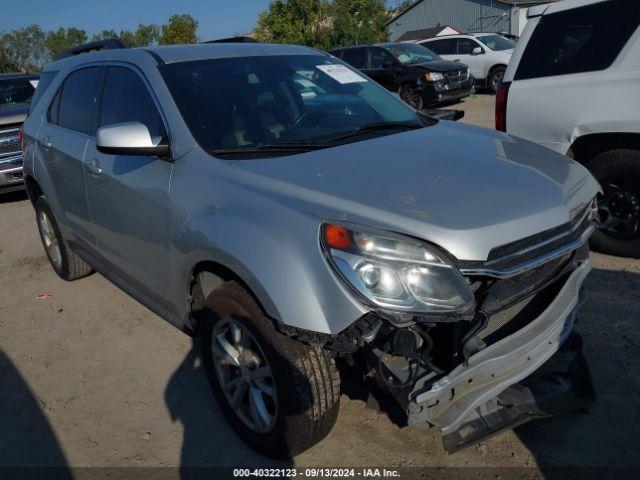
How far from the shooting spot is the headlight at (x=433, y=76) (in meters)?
13.6

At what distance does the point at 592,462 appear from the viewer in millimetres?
2568

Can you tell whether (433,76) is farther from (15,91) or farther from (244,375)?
(244,375)

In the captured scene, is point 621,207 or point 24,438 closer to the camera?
point 24,438

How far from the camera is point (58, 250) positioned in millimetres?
5129

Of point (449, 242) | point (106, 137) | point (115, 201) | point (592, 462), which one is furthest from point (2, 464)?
point (592, 462)

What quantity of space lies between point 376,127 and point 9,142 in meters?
7.07

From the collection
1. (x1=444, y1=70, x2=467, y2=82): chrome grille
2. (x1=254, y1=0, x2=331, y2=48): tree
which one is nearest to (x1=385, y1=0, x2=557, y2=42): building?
(x1=254, y1=0, x2=331, y2=48): tree

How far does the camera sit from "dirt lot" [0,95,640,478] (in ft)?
8.90

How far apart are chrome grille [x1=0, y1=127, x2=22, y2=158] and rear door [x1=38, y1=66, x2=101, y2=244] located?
443cm

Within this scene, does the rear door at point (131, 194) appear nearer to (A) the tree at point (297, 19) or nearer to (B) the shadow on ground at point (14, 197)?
(B) the shadow on ground at point (14, 197)

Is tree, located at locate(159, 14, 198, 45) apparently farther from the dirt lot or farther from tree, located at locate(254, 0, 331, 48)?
the dirt lot

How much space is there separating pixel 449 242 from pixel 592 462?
1.30m

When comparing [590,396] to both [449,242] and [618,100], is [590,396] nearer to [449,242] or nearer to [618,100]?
[449,242]

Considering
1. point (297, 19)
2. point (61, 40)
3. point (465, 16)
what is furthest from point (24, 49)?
point (465, 16)
